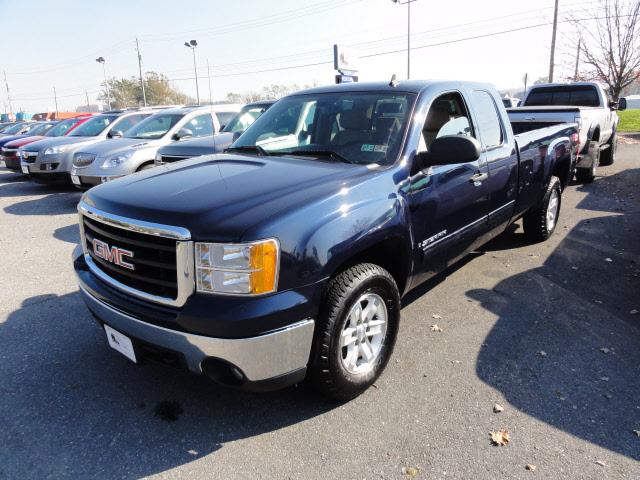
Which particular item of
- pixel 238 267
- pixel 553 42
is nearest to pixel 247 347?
pixel 238 267

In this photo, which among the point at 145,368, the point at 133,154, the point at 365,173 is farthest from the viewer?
the point at 133,154

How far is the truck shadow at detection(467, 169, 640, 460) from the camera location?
275 cm

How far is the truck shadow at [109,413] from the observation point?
2.44 meters

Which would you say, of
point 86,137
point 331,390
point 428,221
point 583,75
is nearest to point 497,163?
point 428,221

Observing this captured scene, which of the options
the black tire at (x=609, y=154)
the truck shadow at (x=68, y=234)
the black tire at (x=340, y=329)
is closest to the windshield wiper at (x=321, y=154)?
the black tire at (x=340, y=329)

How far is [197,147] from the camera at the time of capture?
7328 millimetres

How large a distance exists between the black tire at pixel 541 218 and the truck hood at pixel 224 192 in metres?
3.58

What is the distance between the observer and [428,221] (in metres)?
3.26

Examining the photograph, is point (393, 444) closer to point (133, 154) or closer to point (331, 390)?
point (331, 390)

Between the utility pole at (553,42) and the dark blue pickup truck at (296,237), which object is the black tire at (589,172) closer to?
the dark blue pickup truck at (296,237)

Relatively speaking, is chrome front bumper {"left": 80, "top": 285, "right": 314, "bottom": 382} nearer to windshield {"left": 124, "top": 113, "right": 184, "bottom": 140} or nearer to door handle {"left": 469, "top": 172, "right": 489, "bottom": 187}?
door handle {"left": 469, "top": 172, "right": 489, "bottom": 187}

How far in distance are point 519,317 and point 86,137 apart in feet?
34.8

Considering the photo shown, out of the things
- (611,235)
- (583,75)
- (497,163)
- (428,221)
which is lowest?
(611,235)

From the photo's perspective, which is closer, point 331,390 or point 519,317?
point 331,390
